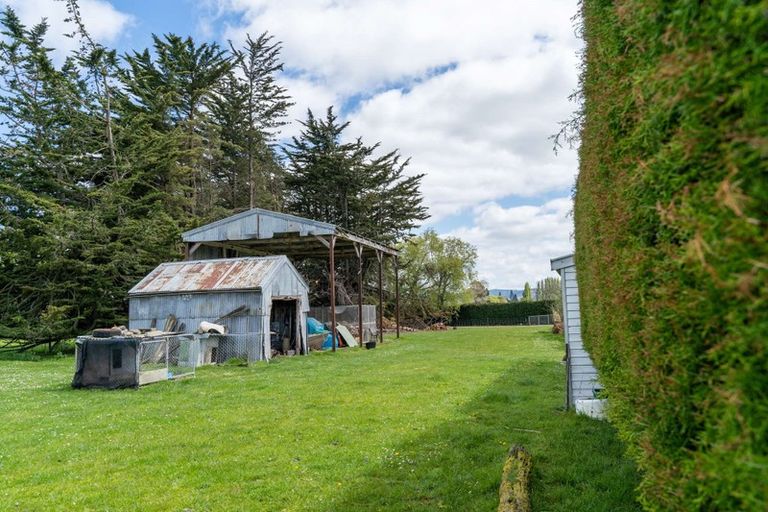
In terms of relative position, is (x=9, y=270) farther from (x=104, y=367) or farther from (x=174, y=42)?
(x=174, y=42)

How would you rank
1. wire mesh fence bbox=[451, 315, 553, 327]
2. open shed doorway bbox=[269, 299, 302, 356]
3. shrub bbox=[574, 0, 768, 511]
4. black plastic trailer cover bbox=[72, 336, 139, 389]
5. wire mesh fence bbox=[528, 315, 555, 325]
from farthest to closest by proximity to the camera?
wire mesh fence bbox=[451, 315, 553, 327] < wire mesh fence bbox=[528, 315, 555, 325] < open shed doorway bbox=[269, 299, 302, 356] < black plastic trailer cover bbox=[72, 336, 139, 389] < shrub bbox=[574, 0, 768, 511]

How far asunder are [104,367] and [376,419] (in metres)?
6.86

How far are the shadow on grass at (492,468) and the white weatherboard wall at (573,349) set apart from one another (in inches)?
20.6

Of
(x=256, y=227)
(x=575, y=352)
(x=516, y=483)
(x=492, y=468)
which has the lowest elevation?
(x=492, y=468)

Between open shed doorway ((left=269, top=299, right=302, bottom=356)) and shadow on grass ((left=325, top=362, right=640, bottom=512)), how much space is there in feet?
38.0

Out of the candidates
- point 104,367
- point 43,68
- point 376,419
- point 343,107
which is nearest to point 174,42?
point 43,68

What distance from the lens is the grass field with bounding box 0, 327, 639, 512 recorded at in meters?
4.30

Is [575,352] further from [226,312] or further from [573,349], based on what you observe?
[226,312]

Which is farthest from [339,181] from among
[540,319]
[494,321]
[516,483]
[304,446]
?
A: [516,483]

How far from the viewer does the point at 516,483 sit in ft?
13.4

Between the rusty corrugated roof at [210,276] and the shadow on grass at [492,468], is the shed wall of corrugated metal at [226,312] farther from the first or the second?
the shadow on grass at [492,468]

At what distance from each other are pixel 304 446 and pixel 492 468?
2.22m

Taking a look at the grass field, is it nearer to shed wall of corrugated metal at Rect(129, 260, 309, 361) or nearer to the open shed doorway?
shed wall of corrugated metal at Rect(129, 260, 309, 361)

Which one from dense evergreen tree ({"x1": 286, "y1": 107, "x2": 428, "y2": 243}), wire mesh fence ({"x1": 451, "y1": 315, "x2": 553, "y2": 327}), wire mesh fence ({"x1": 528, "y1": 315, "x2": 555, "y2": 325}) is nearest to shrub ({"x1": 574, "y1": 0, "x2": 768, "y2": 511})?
dense evergreen tree ({"x1": 286, "y1": 107, "x2": 428, "y2": 243})
